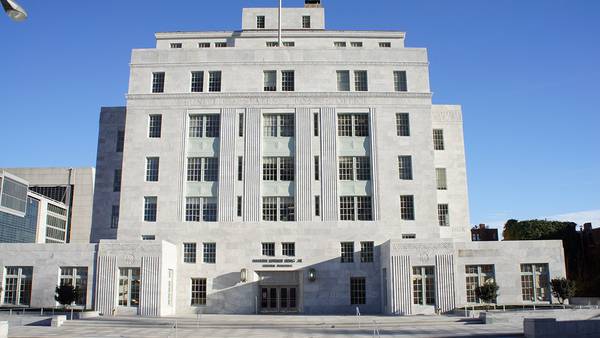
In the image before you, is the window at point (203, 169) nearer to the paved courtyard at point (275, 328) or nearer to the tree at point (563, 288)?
the paved courtyard at point (275, 328)

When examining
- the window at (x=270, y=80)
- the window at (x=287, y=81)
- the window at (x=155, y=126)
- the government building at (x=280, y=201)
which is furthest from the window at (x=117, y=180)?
the window at (x=287, y=81)

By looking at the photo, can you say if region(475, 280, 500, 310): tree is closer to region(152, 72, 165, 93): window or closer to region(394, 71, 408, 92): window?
region(394, 71, 408, 92): window

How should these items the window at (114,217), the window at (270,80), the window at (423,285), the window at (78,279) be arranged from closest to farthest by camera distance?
the window at (423,285) → the window at (78,279) → the window at (270,80) → the window at (114,217)

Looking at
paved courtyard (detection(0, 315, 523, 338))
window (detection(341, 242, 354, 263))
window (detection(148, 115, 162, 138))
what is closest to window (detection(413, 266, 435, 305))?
paved courtyard (detection(0, 315, 523, 338))

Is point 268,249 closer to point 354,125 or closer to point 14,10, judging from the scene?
point 354,125

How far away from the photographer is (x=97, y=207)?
5188 cm

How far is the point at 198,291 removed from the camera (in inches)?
1821

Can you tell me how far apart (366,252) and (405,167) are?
8062mm

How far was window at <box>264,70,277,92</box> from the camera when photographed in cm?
5062

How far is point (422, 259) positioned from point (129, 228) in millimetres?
23894

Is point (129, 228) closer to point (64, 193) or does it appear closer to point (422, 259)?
point (422, 259)

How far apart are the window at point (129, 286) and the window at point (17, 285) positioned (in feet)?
24.0

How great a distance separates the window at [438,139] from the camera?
52.5 metres

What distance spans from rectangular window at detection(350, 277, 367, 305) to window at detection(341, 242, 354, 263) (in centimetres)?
155
